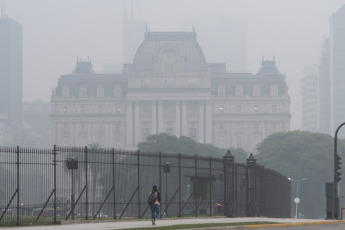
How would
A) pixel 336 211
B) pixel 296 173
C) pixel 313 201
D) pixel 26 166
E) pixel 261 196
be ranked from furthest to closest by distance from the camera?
pixel 296 173 → pixel 313 201 → pixel 336 211 → pixel 261 196 → pixel 26 166

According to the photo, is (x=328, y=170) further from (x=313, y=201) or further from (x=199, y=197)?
(x=199, y=197)

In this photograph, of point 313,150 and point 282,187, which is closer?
point 282,187

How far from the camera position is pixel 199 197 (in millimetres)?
48938

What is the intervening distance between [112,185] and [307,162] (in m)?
125

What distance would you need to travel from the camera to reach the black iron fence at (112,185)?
39000 millimetres

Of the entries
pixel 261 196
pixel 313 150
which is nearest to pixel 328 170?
pixel 313 150

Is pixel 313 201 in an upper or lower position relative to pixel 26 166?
lower

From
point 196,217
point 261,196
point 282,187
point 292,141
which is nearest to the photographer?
point 196,217

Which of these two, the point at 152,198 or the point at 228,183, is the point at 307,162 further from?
the point at 152,198

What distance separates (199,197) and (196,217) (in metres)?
2.19

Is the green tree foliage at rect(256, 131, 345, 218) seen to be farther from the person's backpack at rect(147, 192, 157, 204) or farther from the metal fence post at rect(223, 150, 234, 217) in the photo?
the person's backpack at rect(147, 192, 157, 204)

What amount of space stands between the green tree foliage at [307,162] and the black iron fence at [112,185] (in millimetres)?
88028

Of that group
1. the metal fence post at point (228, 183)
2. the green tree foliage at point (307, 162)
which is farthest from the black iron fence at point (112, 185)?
the green tree foliage at point (307, 162)

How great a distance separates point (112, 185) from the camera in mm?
46781
